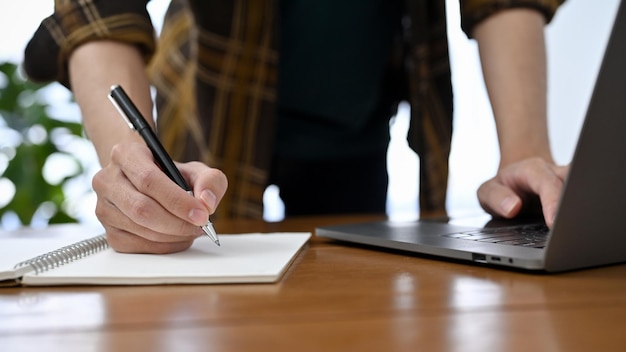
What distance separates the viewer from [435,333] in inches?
13.7

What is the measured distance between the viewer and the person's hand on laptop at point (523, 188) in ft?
2.30

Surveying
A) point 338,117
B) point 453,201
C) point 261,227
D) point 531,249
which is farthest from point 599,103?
point 453,201

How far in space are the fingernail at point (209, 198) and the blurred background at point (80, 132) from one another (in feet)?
2.79

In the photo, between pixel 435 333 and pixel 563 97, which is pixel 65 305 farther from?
pixel 563 97

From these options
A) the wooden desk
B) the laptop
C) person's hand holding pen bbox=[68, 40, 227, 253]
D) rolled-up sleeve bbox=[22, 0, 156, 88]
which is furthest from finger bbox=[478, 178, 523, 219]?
rolled-up sleeve bbox=[22, 0, 156, 88]

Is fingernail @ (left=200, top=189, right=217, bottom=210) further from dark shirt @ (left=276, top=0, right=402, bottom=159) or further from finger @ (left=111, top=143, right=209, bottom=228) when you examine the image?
dark shirt @ (left=276, top=0, right=402, bottom=159)

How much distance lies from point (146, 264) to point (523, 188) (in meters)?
0.45

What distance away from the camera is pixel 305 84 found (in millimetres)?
1239

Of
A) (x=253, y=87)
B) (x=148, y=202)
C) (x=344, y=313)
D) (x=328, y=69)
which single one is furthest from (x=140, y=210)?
(x=328, y=69)

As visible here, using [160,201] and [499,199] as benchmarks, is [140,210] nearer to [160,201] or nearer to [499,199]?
[160,201]

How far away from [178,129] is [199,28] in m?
0.25

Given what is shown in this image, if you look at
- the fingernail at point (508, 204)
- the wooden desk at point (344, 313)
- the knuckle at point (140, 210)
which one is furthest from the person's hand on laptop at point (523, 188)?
the knuckle at point (140, 210)

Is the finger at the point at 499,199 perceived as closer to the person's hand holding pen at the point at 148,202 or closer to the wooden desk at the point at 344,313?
the wooden desk at the point at 344,313

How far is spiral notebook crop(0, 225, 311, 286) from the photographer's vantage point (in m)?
0.49
